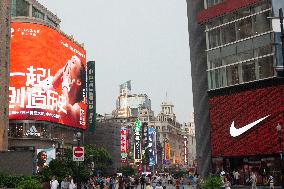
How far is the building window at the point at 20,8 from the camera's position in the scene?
10512cm

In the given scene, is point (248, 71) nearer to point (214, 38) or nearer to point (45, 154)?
point (214, 38)

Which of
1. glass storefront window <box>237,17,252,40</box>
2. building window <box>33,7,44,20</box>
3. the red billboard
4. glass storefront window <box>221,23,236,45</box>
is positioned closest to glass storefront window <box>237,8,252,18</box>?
glass storefront window <box>237,17,252,40</box>

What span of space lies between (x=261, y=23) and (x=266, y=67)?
4.85 meters

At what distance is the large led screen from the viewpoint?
300 feet

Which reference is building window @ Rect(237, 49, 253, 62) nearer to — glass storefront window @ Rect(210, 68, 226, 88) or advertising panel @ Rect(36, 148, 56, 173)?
glass storefront window @ Rect(210, 68, 226, 88)

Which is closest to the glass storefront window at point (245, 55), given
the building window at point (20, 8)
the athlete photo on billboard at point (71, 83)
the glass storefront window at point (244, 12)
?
the glass storefront window at point (244, 12)

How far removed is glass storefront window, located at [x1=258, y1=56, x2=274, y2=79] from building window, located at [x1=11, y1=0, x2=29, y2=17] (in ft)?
236

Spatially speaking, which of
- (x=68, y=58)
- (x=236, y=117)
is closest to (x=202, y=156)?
(x=236, y=117)

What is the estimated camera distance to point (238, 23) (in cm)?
5134

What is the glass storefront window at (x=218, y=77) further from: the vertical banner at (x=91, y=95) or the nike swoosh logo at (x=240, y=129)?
the vertical banner at (x=91, y=95)

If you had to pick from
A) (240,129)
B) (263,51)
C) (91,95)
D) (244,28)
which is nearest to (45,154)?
(91,95)

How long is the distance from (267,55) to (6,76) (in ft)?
137

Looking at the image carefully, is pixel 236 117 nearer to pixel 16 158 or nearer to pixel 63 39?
pixel 16 158

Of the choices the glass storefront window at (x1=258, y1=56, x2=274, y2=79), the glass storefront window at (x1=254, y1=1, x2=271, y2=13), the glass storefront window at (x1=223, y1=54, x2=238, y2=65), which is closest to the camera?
the glass storefront window at (x1=258, y1=56, x2=274, y2=79)
